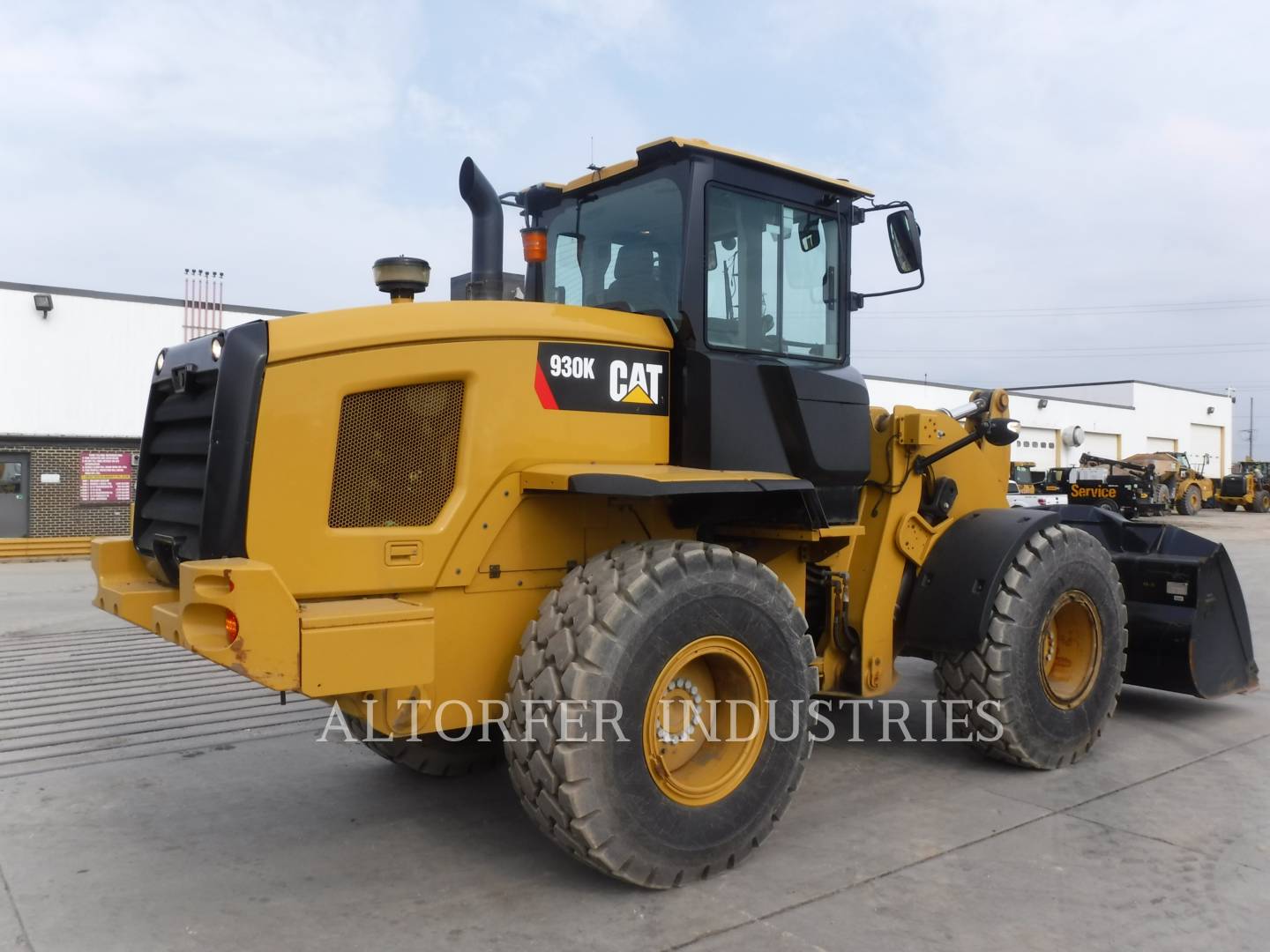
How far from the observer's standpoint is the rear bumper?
3148 mm

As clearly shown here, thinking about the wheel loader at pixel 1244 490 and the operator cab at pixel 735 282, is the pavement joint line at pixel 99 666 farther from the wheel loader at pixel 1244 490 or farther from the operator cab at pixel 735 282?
the wheel loader at pixel 1244 490

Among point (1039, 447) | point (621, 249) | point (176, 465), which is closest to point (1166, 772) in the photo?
point (621, 249)

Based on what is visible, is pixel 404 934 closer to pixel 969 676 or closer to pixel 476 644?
pixel 476 644

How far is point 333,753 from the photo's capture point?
562 cm

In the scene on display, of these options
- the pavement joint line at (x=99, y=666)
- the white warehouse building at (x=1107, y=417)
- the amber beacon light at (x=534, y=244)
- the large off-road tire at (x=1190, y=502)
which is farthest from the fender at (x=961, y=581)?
the large off-road tire at (x=1190, y=502)

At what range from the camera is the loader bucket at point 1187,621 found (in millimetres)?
6125

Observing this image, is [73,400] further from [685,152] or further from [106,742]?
[685,152]

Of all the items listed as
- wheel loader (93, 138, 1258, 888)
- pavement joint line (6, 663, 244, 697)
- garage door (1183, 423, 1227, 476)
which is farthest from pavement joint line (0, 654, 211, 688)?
garage door (1183, 423, 1227, 476)

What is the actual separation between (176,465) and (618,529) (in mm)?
1683

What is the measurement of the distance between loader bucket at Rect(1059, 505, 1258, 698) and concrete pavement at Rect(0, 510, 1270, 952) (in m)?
0.28

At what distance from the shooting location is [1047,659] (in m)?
5.53

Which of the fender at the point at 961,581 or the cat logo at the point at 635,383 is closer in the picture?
the cat logo at the point at 635,383

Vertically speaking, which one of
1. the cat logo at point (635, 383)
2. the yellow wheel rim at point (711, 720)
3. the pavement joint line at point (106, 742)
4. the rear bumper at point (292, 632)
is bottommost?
the pavement joint line at point (106, 742)

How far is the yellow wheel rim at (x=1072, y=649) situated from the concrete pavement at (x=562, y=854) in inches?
16.5
